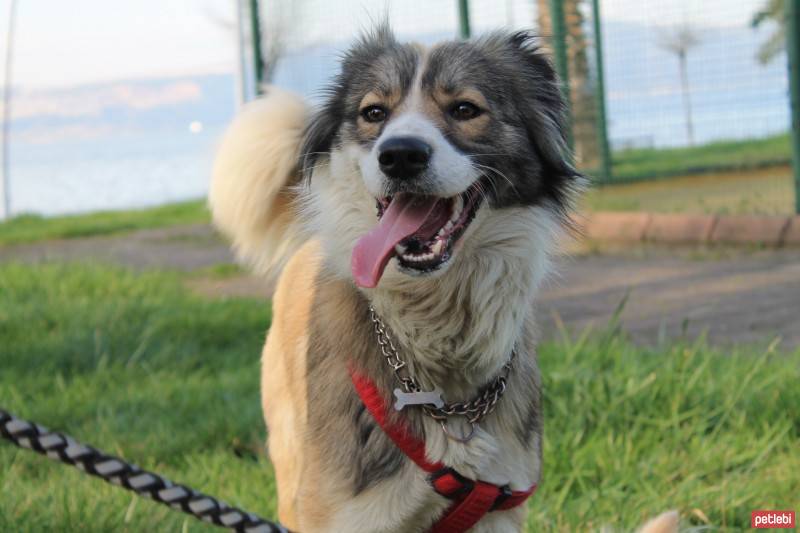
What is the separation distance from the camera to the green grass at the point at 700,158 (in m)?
8.45

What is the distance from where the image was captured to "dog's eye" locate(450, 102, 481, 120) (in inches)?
98.9

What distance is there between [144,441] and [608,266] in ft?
13.2

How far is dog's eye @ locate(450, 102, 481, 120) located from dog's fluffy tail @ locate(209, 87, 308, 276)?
872 millimetres

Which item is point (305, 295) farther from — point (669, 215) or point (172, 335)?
point (669, 215)

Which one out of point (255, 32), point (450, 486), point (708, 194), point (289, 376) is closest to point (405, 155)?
point (450, 486)

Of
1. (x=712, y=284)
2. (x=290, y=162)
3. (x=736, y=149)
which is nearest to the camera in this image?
(x=290, y=162)

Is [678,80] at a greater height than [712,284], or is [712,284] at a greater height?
[678,80]

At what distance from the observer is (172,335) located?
5195mm

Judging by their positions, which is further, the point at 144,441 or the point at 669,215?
the point at 669,215

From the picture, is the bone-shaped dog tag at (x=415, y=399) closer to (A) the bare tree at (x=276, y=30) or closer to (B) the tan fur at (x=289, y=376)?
(B) the tan fur at (x=289, y=376)

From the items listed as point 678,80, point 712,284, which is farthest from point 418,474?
point 678,80

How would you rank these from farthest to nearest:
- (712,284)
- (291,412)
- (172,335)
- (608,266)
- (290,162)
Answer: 1. (608,266)
2. (712,284)
3. (172,335)
4. (290,162)
5. (291,412)

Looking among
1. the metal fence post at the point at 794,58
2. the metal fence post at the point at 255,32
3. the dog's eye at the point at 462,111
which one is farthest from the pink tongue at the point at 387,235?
the metal fence post at the point at 255,32

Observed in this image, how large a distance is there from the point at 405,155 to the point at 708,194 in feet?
21.6
